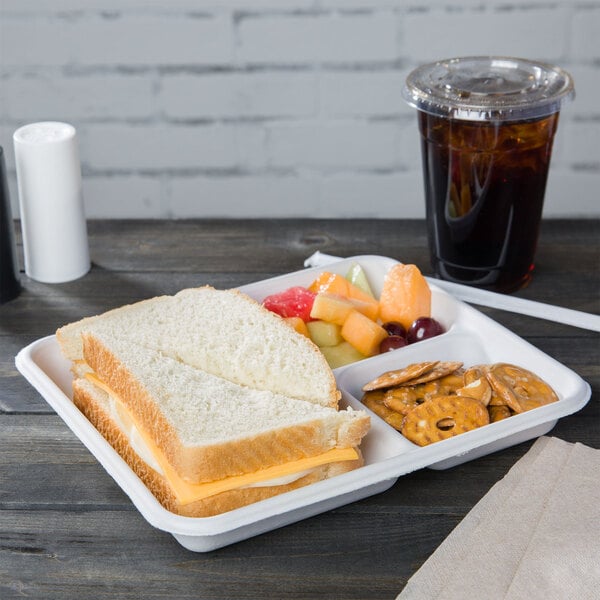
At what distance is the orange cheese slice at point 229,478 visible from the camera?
1164 millimetres

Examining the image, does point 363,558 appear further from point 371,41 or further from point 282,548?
point 371,41

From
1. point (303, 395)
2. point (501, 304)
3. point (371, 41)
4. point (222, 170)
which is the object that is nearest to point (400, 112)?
point (371, 41)

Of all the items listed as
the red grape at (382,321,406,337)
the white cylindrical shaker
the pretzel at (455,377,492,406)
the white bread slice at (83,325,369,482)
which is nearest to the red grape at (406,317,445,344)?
the red grape at (382,321,406,337)

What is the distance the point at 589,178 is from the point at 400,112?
0.46m

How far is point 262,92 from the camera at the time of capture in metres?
2.34

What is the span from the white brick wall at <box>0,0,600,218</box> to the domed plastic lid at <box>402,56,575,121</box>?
1.52 ft

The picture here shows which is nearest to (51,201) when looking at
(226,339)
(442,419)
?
(226,339)

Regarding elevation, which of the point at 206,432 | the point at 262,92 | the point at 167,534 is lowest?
the point at 167,534

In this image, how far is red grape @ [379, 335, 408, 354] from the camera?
1573 mm

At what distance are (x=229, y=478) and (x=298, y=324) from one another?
1.46 feet

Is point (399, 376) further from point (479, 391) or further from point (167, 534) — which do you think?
point (167, 534)

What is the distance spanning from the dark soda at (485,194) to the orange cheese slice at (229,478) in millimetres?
664

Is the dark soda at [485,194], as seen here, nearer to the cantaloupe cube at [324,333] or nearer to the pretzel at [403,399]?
the cantaloupe cube at [324,333]

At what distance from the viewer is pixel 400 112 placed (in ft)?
7.68
